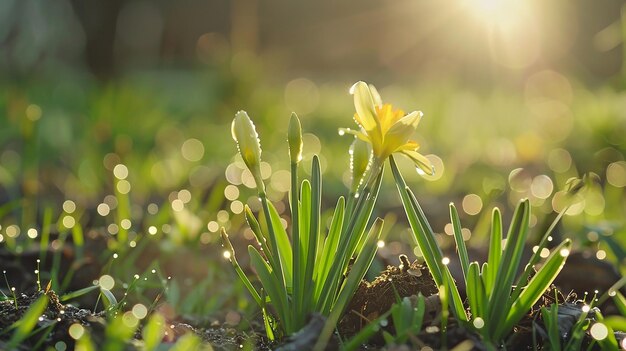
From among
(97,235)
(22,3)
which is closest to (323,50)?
(22,3)

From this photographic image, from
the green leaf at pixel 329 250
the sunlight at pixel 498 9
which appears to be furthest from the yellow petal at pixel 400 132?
the sunlight at pixel 498 9

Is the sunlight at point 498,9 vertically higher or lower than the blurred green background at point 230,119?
higher

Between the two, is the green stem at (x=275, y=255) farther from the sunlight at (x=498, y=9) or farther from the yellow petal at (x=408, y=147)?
the sunlight at (x=498, y=9)

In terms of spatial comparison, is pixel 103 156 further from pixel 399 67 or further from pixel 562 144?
pixel 399 67

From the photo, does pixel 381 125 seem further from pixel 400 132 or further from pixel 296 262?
pixel 296 262

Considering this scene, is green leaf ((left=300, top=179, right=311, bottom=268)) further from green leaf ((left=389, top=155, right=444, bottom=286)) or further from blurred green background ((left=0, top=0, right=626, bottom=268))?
blurred green background ((left=0, top=0, right=626, bottom=268))

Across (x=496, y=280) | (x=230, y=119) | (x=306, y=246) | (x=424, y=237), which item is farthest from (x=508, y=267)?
(x=230, y=119)
